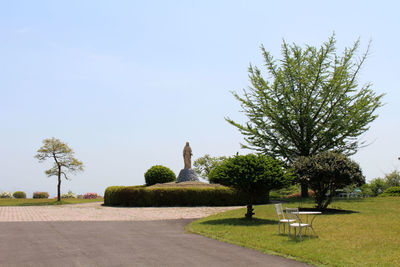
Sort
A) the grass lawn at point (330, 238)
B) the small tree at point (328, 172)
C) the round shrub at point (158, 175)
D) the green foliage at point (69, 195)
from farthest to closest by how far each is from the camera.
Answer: the green foliage at point (69, 195) < the round shrub at point (158, 175) < the small tree at point (328, 172) < the grass lawn at point (330, 238)

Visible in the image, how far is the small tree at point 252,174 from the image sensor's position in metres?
16.7

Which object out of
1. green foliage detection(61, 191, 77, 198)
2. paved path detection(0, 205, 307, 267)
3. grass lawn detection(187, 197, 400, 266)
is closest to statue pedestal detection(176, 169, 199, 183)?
grass lawn detection(187, 197, 400, 266)

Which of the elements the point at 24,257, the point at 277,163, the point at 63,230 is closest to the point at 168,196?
the point at 277,163

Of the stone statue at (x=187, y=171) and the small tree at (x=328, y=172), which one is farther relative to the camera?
the stone statue at (x=187, y=171)

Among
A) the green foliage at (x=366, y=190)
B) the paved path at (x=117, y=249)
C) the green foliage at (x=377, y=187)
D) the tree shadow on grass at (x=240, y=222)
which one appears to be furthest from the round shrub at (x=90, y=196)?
the paved path at (x=117, y=249)

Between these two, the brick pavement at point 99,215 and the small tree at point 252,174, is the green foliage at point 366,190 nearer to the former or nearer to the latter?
the brick pavement at point 99,215

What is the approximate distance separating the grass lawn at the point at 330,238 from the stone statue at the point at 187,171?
50.4 ft

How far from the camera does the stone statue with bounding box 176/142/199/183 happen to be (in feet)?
111

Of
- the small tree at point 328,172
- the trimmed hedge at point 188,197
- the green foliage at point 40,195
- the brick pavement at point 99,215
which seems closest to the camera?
the brick pavement at point 99,215

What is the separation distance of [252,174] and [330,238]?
17.3ft

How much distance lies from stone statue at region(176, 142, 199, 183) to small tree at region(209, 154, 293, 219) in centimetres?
1634

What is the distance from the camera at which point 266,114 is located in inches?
1331

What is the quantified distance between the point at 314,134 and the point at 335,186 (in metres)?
13.5

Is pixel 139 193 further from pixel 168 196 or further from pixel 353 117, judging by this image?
Answer: pixel 353 117
